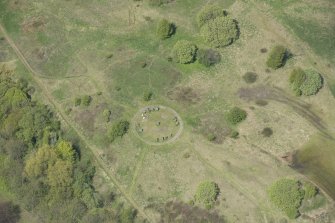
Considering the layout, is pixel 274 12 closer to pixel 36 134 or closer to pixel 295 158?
pixel 295 158

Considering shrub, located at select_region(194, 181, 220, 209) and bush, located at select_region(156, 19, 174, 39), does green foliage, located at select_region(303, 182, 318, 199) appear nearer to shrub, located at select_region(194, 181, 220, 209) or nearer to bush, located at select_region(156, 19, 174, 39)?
shrub, located at select_region(194, 181, 220, 209)

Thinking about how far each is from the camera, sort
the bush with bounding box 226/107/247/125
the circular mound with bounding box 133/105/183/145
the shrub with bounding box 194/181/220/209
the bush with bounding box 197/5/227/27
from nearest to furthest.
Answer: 1. the shrub with bounding box 194/181/220/209
2. the bush with bounding box 226/107/247/125
3. the circular mound with bounding box 133/105/183/145
4. the bush with bounding box 197/5/227/27

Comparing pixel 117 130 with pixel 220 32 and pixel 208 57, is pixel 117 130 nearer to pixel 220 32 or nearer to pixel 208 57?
pixel 208 57

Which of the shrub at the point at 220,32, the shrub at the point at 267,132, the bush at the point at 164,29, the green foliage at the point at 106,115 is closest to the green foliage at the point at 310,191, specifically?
the shrub at the point at 267,132

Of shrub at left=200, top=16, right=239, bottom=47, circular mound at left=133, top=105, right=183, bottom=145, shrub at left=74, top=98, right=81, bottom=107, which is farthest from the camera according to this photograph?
shrub at left=200, top=16, right=239, bottom=47

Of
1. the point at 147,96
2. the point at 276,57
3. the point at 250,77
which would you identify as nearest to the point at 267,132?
the point at 250,77

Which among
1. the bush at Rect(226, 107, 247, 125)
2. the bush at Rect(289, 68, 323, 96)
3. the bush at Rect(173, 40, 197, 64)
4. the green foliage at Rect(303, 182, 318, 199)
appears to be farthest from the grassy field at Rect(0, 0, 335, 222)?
the green foliage at Rect(303, 182, 318, 199)
